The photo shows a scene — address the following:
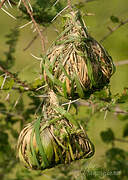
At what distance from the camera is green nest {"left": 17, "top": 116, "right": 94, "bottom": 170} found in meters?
1.23

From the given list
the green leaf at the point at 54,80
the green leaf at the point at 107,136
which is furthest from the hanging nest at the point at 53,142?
the green leaf at the point at 107,136

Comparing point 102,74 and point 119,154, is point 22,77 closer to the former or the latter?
point 102,74

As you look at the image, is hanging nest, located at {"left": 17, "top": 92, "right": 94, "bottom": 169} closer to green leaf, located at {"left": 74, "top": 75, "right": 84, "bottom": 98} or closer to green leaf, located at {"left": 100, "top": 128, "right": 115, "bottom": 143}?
green leaf, located at {"left": 74, "top": 75, "right": 84, "bottom": 98}

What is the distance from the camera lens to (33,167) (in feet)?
4.30

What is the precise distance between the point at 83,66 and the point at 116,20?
2.79 feet

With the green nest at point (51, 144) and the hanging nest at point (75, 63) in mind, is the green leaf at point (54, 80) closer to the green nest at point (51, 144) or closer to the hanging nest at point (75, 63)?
the hanging nest at point (75, 63)

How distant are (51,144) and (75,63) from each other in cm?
28

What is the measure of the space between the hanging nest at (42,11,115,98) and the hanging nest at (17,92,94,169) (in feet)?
0.35

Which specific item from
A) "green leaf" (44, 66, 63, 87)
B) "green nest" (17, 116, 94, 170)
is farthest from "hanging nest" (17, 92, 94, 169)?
"green leaf" (44, 66, 63, 87)

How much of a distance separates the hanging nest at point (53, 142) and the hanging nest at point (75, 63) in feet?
0.35

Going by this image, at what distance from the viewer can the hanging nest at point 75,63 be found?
3.91 feet

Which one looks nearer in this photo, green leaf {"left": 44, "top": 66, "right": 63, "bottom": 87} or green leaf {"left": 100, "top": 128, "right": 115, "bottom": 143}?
green leaf {"left": 44, "top": 66, "right": 63, "bottom": 87}

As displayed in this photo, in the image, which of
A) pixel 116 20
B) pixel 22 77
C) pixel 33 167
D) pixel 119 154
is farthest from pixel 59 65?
pixel 119 154

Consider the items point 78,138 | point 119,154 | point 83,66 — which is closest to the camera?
point 83,66
